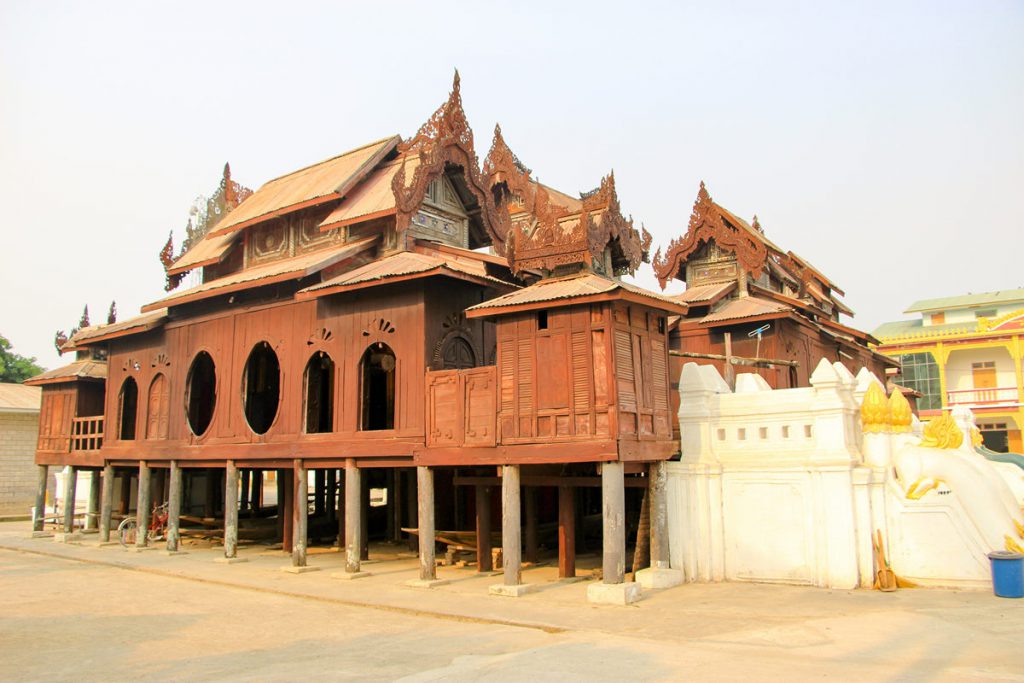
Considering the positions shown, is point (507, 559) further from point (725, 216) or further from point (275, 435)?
point (725, 216)

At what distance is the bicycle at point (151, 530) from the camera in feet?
70.1

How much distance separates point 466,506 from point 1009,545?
35.0 feet

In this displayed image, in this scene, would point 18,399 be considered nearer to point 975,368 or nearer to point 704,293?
point 704,293

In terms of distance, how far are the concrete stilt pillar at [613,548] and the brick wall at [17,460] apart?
97.7ft

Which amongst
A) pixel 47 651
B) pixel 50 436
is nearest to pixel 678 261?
pixel 47 651

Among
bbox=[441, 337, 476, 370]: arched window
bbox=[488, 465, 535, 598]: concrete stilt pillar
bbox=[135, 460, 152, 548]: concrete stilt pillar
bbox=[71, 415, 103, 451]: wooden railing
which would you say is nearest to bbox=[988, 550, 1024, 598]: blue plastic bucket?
bbox=[488, 465, 535, 598]: concrete stilt pillar

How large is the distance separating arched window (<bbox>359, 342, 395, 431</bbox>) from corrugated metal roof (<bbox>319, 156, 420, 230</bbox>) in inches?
123

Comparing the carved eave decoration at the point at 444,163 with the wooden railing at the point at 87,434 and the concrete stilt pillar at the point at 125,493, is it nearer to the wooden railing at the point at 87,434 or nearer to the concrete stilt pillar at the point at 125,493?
the wooden railing at the point at 87,434

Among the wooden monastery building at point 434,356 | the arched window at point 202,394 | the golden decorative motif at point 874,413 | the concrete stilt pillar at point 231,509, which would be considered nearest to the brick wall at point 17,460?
the wooden monastery building at point 434,356

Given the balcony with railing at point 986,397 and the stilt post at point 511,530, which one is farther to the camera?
the balcony with railing at point 986,397

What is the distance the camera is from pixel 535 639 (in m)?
9.54

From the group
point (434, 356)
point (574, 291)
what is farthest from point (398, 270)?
point (574, 291)

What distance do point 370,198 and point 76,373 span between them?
1260 cm

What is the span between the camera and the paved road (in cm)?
782
